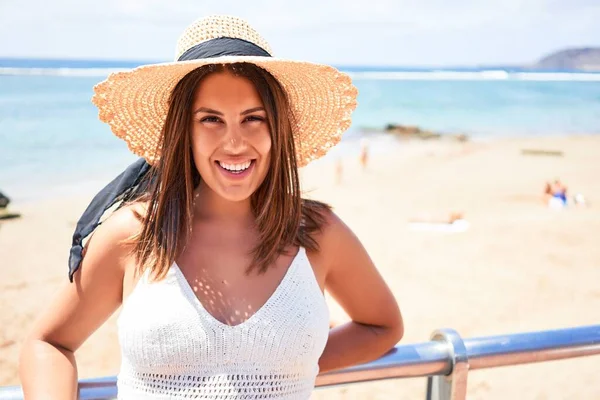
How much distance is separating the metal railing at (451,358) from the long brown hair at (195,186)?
41 cm

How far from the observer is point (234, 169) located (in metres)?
1.64

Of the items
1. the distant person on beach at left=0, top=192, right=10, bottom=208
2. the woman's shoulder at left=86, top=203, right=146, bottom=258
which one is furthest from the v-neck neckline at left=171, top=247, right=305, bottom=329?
the distant person on beach at left=0, top=192, right=10, bottom=208

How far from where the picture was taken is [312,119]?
200cm

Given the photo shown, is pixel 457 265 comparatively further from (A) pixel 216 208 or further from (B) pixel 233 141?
(B) pixel 233 141

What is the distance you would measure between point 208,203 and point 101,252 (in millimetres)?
344

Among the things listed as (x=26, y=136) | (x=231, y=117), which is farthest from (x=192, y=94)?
(x=26, y=136)

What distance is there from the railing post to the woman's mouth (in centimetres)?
64

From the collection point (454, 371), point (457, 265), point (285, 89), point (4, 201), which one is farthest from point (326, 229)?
point (4, 201)

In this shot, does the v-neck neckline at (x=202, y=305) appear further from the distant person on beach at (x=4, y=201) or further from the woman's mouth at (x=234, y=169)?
the distant person on beach at (x=4, y=201)

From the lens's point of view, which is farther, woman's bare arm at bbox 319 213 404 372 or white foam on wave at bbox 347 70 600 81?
white foam on wave at bbox 347 70 600 81

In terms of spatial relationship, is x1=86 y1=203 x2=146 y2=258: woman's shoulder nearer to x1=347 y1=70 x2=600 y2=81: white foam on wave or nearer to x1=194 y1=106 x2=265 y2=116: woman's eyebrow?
x1=194 y1=106 x2=265 y2=116: woman's eyebrow

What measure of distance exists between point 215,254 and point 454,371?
0.70m

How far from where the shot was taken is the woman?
1555 mm

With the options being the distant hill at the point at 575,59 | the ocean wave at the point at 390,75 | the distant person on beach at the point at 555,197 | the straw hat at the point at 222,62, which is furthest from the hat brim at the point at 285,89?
the distant hill at the point at 575,59
